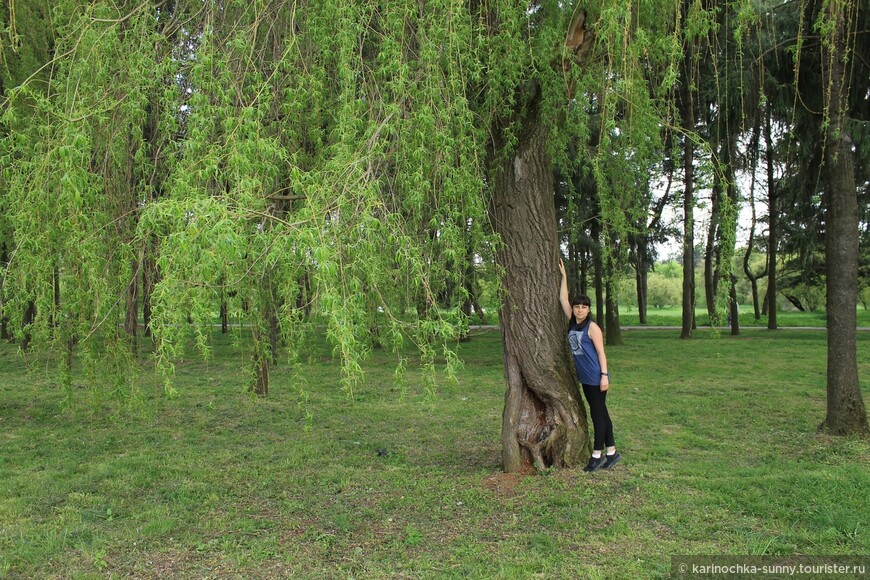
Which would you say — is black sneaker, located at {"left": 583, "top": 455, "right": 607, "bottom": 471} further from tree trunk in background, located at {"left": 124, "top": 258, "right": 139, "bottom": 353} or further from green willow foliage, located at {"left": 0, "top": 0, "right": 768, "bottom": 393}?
tree trunk in background, located at {"left": 124, "top": 258, "right": 139, "bottom": 353}

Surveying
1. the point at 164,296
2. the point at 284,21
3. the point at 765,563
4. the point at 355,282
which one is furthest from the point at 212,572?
the point at 284,21

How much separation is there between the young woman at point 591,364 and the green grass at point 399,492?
0.85 ft

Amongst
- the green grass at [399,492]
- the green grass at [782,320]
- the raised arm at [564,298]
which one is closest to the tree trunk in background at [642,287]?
the green grass at [782,320]

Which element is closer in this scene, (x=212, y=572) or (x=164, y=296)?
A: (x=164, y=296)

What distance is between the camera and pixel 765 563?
10.7ft

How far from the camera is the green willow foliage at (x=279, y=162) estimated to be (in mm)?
2986

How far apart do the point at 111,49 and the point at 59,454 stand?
13.4 feet

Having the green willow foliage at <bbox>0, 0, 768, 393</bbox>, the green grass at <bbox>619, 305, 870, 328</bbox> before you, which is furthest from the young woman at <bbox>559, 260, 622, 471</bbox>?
the green grass at <bbox>619, 305, 870, 328</bbox>

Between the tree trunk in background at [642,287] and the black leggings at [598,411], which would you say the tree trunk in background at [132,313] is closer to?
the black leggings at [598,411]

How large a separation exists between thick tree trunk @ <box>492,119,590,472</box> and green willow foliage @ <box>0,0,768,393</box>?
0.93 feet

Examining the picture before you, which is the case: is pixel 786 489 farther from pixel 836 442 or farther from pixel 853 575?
pixel 836 442

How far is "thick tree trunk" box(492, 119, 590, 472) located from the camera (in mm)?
4934

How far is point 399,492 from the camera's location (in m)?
4.81

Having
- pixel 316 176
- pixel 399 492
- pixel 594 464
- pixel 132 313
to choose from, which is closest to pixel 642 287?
pixel 594 464
